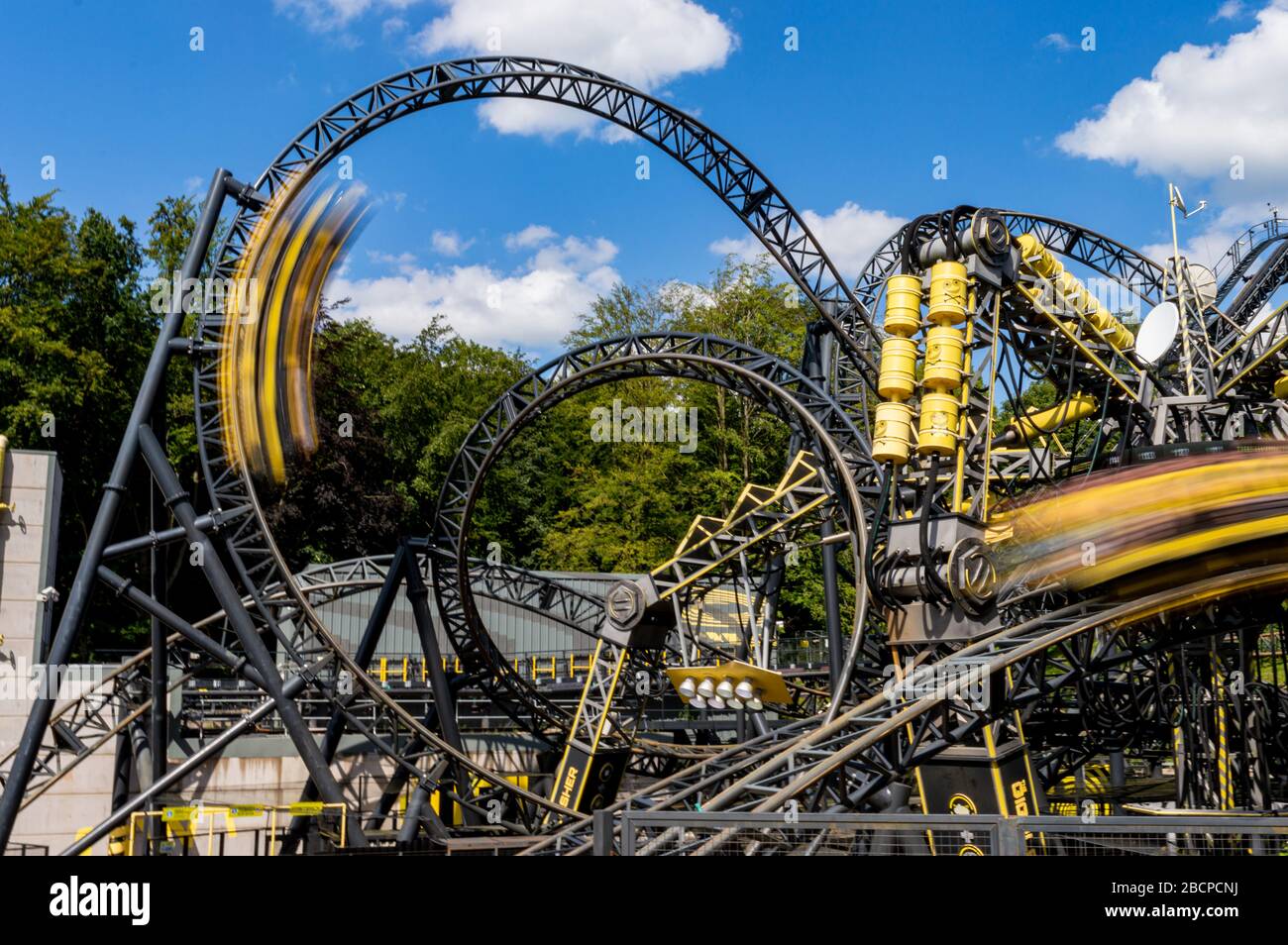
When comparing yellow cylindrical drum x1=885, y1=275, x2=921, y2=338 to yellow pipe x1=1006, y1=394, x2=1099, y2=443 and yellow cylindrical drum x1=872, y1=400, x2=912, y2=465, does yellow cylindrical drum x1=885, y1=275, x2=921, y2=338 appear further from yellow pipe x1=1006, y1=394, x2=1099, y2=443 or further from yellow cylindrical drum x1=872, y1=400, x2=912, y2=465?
yellow pipe x1=1006, y1=394, x2=1099, y2=443

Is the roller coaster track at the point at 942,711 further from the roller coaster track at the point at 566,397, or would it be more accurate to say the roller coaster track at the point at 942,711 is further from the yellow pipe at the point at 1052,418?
the roller coaster track at the point at 566,397

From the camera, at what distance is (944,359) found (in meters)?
12.8

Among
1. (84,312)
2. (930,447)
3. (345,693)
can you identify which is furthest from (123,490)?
(84,312)

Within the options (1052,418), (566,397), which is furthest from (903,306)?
(566,397)

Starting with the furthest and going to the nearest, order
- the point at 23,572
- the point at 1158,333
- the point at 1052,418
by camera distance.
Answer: the point at 23,572, the point at 1052,418, the point at 1158,333

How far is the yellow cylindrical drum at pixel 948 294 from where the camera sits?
42.6 ft

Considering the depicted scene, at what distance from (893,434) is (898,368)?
77 cm

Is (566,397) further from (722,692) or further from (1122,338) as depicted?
(1122,338)

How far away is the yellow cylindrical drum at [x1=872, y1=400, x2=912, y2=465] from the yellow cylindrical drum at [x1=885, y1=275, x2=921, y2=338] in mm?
888

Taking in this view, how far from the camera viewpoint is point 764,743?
587 inches

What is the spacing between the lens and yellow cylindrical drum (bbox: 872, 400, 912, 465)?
12844 mm

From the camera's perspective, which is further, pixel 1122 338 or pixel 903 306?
pixel 1122 338

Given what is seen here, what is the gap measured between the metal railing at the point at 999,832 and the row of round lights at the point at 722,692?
6.27 meters
